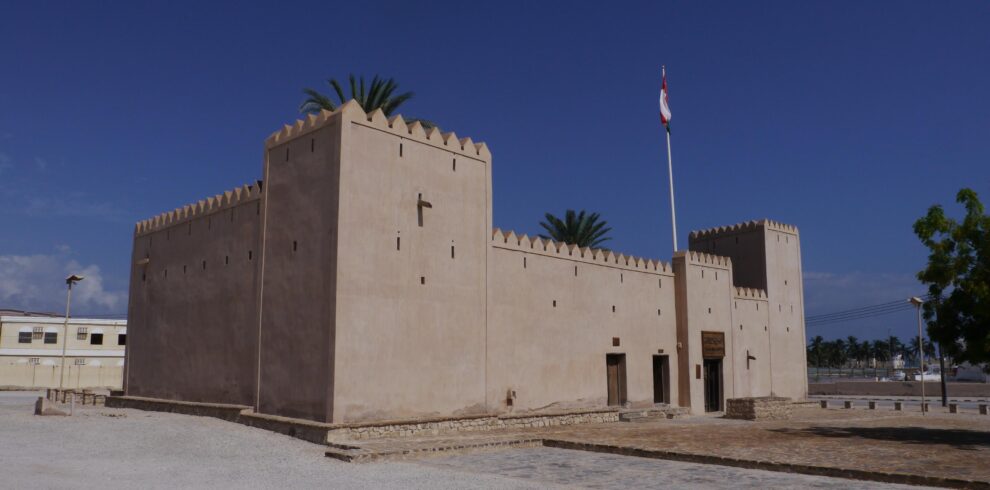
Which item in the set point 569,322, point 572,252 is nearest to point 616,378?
point 569,322

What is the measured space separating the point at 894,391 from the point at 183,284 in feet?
162

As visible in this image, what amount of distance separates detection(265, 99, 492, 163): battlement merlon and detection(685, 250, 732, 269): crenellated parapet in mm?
10169

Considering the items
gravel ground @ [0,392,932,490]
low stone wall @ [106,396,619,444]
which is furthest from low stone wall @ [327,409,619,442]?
gravel ground @ [0,392,932,490]

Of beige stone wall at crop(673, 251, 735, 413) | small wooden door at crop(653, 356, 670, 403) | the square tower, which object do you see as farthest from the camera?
beige stone wall at crop(673, 251, 735, 413)

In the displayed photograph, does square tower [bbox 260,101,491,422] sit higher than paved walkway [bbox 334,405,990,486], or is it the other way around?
square tower [bbox 260,101,491,422]

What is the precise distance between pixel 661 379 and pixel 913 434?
8.34m

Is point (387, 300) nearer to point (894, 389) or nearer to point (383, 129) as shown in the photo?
point (383, 129)

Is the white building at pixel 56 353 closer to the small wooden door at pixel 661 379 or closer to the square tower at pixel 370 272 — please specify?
the square tower at pixel 370 272

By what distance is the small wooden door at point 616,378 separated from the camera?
912 inches

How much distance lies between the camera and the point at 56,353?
47312 millimetres

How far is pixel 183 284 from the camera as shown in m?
21.3

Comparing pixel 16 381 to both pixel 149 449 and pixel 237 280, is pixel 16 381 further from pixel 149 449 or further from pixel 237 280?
pixel 149 449

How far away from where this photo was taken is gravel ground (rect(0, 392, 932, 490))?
10.3m

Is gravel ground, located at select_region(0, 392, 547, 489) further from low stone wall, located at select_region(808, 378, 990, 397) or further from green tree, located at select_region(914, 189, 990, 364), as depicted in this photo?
low stone wall, located at select_region(808, 378, 990, 397)
